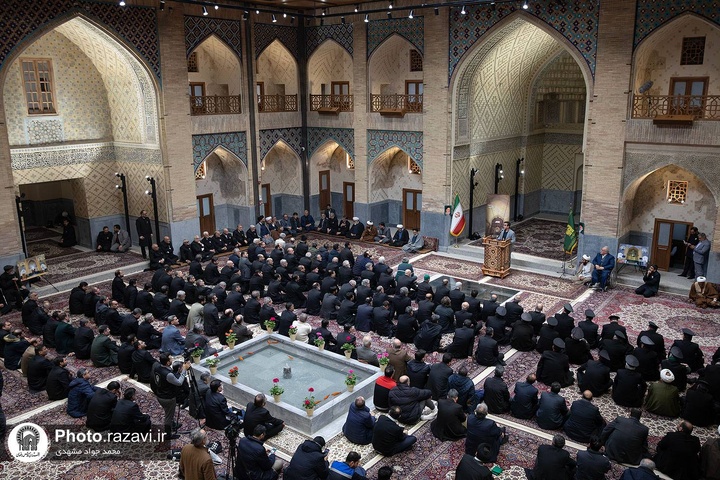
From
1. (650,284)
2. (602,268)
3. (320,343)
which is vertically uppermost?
(602,268)

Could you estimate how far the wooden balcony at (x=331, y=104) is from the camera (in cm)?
1667

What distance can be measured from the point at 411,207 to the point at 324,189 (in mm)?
3080

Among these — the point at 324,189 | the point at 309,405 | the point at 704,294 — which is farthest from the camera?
the point at 324,189

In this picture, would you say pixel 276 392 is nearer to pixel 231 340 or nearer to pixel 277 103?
pixel 231 340

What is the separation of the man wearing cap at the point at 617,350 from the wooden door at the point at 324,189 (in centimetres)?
1160

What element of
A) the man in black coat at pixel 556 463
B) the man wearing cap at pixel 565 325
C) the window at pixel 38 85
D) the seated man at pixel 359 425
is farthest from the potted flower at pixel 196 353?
the window at pixel 38 85

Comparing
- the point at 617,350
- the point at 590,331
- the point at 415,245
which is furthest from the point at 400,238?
the point at 617,350

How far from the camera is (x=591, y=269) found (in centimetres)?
1242

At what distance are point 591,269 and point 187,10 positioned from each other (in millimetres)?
10347

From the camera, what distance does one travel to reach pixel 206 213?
1659cm

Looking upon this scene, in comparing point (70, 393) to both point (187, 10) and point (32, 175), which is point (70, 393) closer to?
point (32, 175)

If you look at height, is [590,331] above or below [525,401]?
above

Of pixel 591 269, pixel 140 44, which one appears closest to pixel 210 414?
pixel 591 269

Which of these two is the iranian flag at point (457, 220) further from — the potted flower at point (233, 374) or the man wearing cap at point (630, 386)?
the potted flower at point (233, 374)
